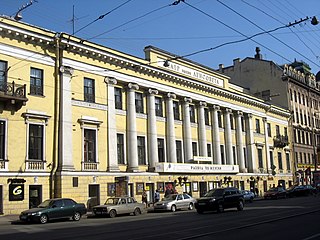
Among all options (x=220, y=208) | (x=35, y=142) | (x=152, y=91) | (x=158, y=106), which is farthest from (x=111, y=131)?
(x=220, y=208)

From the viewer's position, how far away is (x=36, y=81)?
3031cm

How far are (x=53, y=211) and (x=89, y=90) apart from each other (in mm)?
13075

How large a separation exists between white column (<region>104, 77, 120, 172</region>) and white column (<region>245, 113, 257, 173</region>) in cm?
2520

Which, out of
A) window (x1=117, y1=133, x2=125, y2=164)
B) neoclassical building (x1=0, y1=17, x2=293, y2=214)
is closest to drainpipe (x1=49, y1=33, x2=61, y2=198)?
neoclassical building (x1=0, y1=17, x2=293, y2=214)

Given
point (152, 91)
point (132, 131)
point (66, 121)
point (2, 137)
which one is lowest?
point (2, 137)

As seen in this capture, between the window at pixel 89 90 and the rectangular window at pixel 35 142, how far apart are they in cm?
515

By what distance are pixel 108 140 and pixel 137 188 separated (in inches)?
205

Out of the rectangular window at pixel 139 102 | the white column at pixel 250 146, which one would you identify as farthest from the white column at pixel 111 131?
the white column at pixel 250 146

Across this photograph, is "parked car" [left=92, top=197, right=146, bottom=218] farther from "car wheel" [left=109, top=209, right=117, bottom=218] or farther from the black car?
the black car

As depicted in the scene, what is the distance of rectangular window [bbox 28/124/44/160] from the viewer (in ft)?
96.0

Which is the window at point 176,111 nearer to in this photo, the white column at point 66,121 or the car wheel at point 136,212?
the white column at point 66,121

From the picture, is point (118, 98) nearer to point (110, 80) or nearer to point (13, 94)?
point (110, 80)

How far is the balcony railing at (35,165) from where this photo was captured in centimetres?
2862

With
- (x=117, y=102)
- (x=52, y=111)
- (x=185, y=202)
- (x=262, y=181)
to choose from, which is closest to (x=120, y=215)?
(x=185, y=202)
